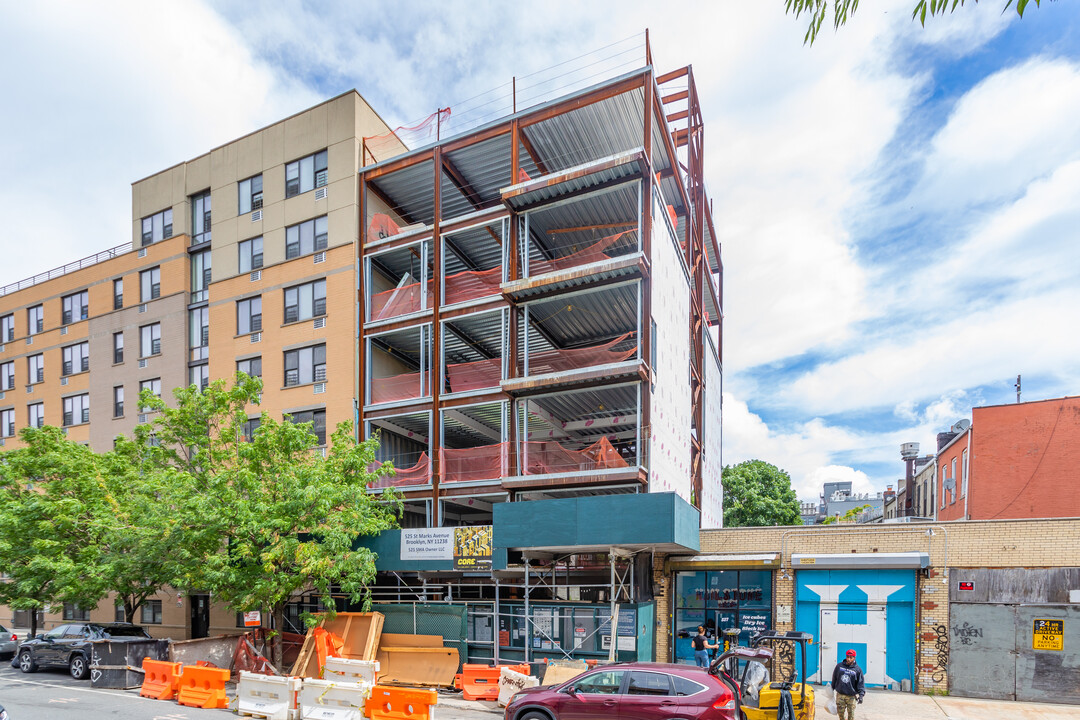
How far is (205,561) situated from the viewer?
19.9 m

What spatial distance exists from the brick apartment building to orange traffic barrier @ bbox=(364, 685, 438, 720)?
18.7 feet

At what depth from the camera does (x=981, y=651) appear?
18.4 meters

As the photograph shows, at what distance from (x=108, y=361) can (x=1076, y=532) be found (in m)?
38.9

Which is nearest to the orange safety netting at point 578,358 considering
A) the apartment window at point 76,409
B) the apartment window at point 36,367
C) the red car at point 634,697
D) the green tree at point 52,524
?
the red car at point 634,697

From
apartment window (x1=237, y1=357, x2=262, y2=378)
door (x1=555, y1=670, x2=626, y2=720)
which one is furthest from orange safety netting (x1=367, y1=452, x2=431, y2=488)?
door (x1=555, y1=670, x2=626, y2=720)

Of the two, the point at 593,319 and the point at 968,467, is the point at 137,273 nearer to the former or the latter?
the point at 593,319

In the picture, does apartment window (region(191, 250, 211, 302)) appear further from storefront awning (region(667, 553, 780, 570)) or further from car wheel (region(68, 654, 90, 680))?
storefront awning (region(667, 553, 780, 570))

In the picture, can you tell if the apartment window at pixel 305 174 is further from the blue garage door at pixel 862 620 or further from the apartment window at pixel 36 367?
the blue garage door at pixel 862 620

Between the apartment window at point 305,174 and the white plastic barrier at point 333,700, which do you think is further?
the apartment window at point 305,174

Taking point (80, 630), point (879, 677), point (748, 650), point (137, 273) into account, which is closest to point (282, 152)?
point (137, 273)

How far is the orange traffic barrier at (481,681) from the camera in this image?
18109mm

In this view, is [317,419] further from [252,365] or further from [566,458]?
[566,458]

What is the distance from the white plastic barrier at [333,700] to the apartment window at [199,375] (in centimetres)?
2004

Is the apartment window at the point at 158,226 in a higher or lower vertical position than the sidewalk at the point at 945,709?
higher
